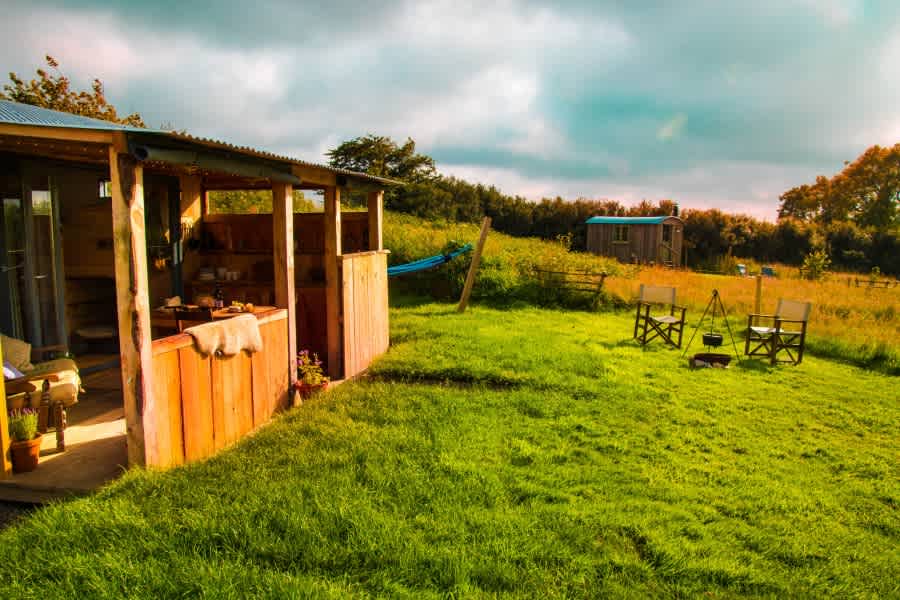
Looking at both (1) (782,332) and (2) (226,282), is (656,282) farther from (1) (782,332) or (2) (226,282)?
(2) (226,282)

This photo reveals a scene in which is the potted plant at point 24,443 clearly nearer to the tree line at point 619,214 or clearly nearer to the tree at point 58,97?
the tree at point 58,97

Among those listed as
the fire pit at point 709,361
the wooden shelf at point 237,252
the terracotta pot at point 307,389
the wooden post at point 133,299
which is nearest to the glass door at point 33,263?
the wooden shelf at point 237,252

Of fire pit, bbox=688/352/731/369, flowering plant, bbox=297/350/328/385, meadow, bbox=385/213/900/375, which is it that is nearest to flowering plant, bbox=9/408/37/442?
flowering plant, bbox=297/350/328/385

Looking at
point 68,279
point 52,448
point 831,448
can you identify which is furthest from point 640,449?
point 68,279

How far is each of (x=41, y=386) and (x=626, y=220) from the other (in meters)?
24.9

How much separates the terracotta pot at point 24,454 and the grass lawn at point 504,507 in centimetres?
75

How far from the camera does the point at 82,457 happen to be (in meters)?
4.07

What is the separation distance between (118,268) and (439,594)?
2633 mm

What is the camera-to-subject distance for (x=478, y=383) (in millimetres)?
6508

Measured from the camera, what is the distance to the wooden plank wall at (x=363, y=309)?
670 centimetres

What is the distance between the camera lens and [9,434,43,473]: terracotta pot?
12.3 feet

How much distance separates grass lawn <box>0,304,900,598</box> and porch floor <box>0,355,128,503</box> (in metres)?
0.37

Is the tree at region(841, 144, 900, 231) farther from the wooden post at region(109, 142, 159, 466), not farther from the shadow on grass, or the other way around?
the wooden post at region(109, 142, 159, 466)

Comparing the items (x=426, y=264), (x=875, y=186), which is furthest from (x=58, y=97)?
(x=875, y=186)
